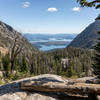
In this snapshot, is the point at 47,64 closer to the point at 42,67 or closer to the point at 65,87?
the point at 42,67

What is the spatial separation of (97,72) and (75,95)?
507 cm

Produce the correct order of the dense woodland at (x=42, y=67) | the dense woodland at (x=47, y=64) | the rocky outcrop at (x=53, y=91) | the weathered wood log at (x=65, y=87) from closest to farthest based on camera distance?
the weathered wood log at (x=65, y=87) < the rocky outcrop at (x=53, y=91) < the dense woodland at (x=47, y=64) < the dense woodland at (x=42, y=67)

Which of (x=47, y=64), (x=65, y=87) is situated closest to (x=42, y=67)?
(x=47, y=64)

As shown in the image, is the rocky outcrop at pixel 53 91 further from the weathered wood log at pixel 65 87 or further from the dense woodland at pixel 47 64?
the dense woodland at pixel 47 64

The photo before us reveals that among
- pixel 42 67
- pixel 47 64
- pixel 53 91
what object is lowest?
pixel 47 64

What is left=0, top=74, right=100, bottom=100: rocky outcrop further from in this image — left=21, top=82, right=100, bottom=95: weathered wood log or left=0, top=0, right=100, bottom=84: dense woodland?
left=0, top=0, right=100, bottom=84: dense woodland

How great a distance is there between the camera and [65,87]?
13578 mm

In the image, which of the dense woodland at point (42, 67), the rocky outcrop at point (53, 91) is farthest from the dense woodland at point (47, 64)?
the rocky outcrop at point (53, 91)

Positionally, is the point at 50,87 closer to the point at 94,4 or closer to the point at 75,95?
the point at 75,95

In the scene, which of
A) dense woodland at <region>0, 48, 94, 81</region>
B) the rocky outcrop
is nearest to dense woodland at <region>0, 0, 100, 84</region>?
dense woodland at <region>0, 48, 94, 81</region>

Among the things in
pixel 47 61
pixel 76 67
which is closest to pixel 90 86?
pixel 76 67

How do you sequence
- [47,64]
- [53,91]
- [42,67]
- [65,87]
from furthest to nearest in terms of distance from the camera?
[47,64], [42,67], [53,91], [65,87]

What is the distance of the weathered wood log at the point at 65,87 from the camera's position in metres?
12.8

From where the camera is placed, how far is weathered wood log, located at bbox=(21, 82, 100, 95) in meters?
12.8
